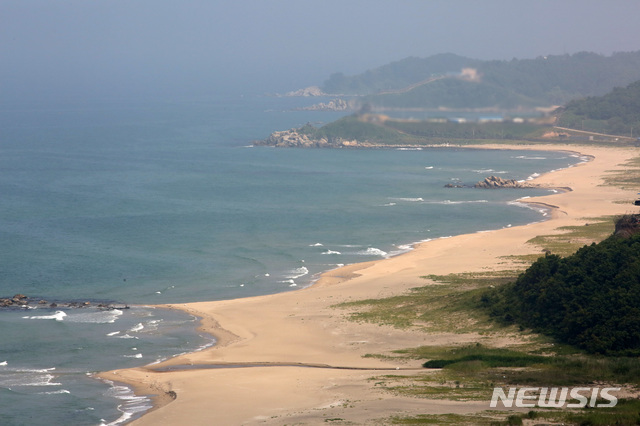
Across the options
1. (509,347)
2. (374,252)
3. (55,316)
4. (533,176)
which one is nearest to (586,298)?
(509,347)

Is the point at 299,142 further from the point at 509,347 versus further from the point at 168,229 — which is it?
the point at 509,347

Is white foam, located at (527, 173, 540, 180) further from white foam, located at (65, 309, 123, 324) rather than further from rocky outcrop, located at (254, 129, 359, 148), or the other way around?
white foam, located at (65, 309, 123, 324)

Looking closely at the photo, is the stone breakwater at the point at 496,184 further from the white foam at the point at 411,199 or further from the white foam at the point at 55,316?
the white foam at the point at 55,316

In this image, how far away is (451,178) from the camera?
345 feet

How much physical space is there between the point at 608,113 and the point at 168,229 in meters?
110

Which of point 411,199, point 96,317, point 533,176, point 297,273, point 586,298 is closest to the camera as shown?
point 586,298

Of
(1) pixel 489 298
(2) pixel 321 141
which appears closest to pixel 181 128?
(2) pixel 321 141

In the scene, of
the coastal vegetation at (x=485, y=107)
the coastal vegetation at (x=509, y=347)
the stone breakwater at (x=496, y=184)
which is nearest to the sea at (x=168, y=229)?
the stone breakwater at (x=496, y=184)

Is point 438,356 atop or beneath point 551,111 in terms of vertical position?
beneath

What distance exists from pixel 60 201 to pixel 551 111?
199 ft

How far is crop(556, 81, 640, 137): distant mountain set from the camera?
14988 centimetres

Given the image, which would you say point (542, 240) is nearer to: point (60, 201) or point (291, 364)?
point (291, 364)

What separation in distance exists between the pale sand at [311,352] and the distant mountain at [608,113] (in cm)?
9501

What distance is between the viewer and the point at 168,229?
7056cm
